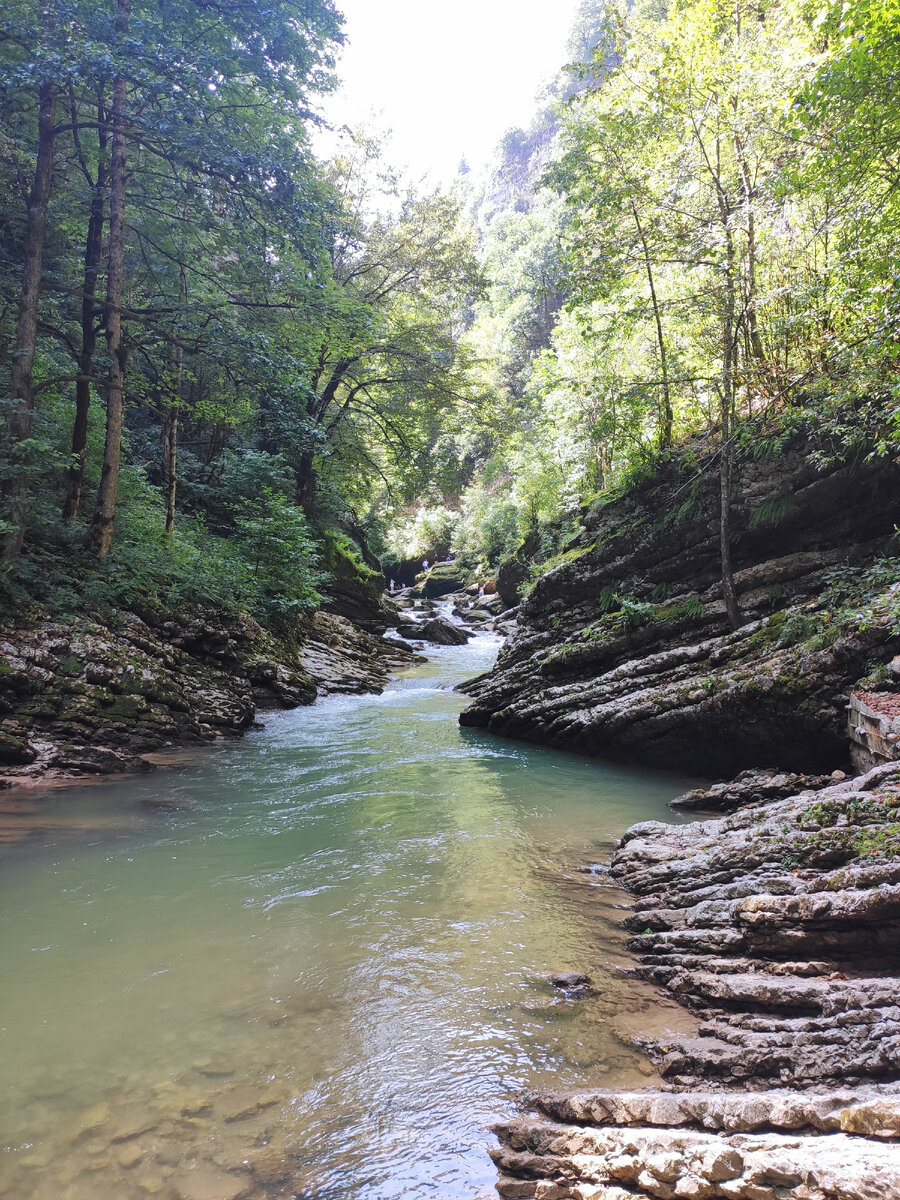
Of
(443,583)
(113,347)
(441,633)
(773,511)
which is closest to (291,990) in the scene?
(773,511)

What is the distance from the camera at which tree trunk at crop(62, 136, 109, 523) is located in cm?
1159

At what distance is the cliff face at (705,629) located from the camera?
298 inches

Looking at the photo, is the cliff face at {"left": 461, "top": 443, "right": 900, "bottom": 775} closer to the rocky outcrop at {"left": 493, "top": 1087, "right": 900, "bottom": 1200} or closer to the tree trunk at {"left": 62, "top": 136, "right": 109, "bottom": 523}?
the rocky outcrop at {"left": 493, "top": 1087, "right": 900, "bottom": 1200}

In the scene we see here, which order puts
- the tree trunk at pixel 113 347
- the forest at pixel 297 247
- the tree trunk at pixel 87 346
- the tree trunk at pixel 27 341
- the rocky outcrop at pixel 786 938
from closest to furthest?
the rocky outcrop at pixel 786 938 → the forest at pixel 297 247 → the tree trunk at pixel 27 341 → the tree trunk at pixel 113 347 → the tree trunk at pixel 87 346

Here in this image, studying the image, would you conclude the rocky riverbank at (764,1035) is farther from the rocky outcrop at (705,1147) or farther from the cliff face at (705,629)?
the cliff face at (705,629)

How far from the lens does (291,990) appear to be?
12.0ft

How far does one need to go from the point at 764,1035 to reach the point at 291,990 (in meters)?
2.58

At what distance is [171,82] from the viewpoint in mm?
9453

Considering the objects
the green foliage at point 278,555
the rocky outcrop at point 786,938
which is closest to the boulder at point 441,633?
the green foliage at point 278,555

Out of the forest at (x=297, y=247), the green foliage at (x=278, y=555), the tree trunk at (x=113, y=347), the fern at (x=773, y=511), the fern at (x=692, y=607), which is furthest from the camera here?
the green foliage at (x=278, y=555)

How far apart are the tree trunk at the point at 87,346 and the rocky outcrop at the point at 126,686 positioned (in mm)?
2868

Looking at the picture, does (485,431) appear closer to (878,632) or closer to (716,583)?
(716,583)

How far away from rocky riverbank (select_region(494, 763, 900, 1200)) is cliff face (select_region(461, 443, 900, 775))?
2.64 metres

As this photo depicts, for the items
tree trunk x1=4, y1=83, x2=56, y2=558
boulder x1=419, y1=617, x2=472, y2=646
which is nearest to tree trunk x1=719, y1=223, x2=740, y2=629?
tree trunk x1=4, y1=83, x2=56, y2=558
